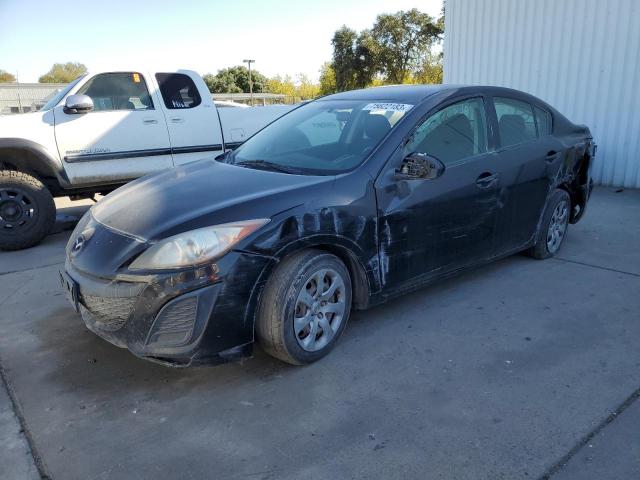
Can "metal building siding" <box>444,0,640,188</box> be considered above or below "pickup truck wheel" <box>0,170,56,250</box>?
above

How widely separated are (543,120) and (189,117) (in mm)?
4204

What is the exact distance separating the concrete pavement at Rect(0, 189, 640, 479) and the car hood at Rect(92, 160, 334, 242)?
2.96 feet

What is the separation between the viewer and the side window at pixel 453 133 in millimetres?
3643

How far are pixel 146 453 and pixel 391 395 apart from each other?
1272 millimetres

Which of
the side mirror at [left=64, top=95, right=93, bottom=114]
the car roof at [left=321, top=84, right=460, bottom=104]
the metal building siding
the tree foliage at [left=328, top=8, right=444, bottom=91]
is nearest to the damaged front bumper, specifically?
the car roof at [left=321, top=84, right=460, bottom=104]

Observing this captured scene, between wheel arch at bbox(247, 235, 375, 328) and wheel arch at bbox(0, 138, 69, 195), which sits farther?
wheel arch at bbox(0, 138, 69, 195)

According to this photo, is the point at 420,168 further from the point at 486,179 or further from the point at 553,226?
the point at 553,226

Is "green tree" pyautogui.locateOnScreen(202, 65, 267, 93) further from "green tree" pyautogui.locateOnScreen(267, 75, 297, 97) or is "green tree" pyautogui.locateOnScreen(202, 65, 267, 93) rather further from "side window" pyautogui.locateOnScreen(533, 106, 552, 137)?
"side window" pyautogui.locateOnScreen(533, 106, 552, 137)

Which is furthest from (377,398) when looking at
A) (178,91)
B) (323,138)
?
(178,91)

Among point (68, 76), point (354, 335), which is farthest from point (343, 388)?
point (68, 76)

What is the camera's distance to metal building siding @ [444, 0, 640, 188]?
827cm

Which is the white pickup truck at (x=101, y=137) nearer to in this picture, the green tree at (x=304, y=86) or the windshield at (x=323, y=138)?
the windshield at (x=323, y=138)

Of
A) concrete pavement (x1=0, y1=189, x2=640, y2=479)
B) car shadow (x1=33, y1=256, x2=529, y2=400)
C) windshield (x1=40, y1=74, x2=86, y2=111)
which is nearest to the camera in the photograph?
concrete pavement (x1=0, y1=189, x2=640, y2=479)

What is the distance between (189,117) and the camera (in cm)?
675
